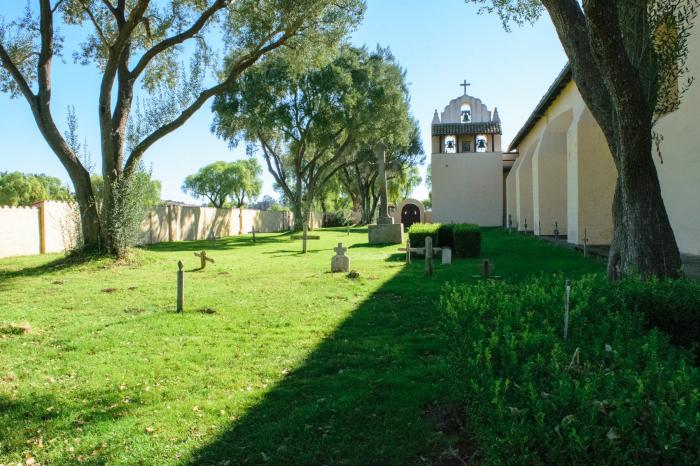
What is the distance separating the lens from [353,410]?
399 centimetres

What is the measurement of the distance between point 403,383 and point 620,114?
151 inches

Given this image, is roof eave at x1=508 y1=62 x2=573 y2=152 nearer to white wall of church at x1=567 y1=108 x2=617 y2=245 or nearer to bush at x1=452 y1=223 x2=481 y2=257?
white wall of church at x1=567 y1=108 x2=617 y2=245

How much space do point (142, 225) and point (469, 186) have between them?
69.5 feet

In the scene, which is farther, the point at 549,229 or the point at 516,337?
the point at 549,229

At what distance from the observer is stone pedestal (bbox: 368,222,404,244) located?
2319 centimetres

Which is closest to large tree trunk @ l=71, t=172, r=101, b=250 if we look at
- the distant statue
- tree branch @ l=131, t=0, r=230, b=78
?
tree branch @ l=131, t=0, r=230, b=78

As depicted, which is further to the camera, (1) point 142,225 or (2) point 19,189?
(2) point 19,189

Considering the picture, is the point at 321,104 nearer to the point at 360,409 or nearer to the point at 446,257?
the point at 446,257

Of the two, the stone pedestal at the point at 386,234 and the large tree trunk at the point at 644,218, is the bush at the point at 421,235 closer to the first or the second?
the stone pedestal at the point at 386,234

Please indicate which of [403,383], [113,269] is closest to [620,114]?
[403,383]

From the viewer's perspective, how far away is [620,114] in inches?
219

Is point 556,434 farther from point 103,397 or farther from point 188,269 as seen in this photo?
point 188,269

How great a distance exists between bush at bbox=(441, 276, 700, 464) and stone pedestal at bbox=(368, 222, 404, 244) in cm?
1956

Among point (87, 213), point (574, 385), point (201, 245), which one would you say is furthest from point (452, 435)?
point (201, 245)
